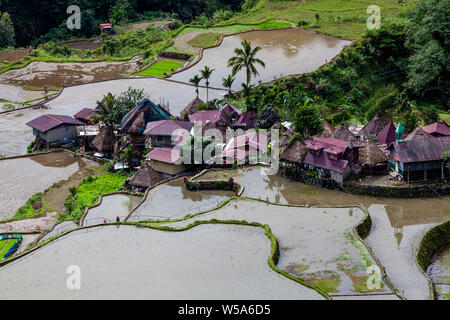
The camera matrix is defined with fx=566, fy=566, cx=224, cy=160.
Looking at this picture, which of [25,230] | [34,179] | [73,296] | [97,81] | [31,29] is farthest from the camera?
[31,29]

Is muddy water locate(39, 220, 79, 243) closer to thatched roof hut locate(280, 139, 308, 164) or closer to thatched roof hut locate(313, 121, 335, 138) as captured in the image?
thatched roof hut locate(280, 139, 308, 164)

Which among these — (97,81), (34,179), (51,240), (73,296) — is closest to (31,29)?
(97,81)

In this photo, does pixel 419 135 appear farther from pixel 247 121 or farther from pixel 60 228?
pixel 60 228

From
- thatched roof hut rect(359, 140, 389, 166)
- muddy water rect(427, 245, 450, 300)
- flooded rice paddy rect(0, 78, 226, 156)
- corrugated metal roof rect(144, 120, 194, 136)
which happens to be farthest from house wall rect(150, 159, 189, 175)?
muddy water rect(427, 245, 450, 300)

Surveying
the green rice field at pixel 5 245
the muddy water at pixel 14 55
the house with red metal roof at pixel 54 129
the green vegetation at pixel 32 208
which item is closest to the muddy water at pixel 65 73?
the muddy water at pixel 14 55

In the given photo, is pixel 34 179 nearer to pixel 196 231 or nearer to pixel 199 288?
pixel 196 231

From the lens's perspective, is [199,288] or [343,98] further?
[343,98]
